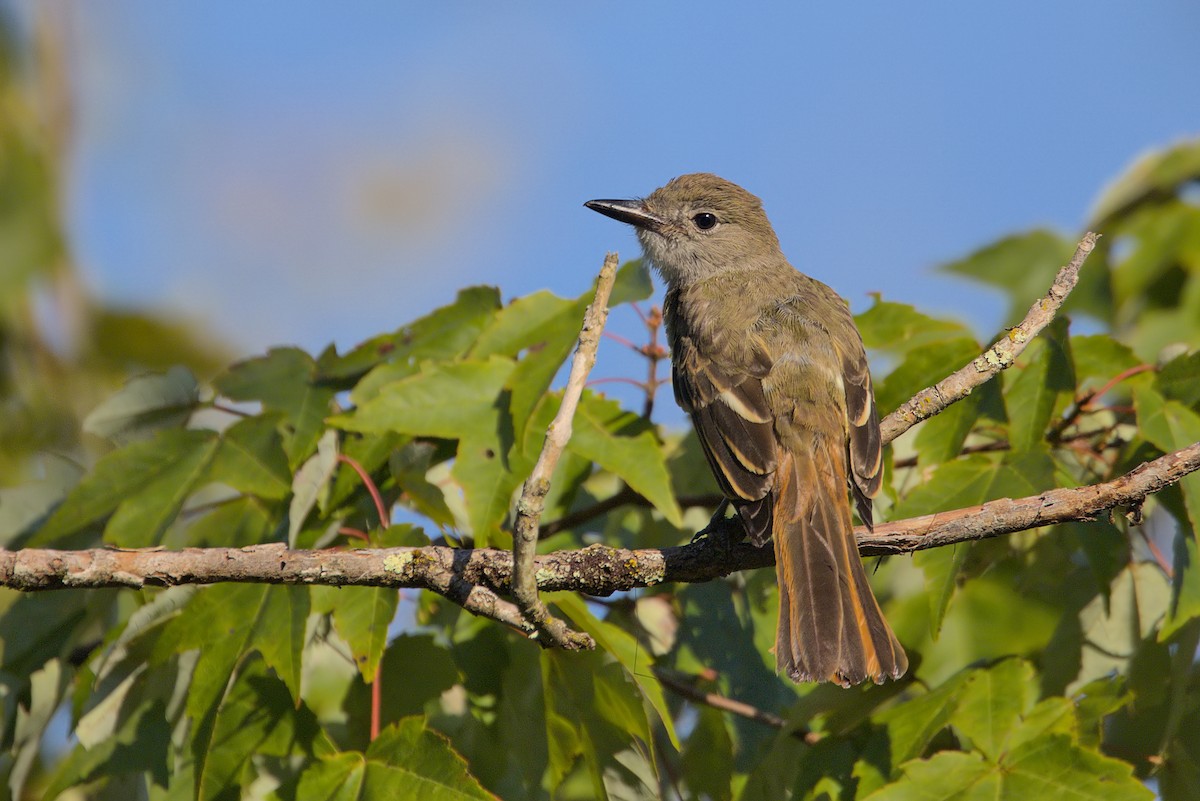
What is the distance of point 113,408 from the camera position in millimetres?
4430

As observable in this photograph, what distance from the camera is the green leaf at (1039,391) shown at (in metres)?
3.95

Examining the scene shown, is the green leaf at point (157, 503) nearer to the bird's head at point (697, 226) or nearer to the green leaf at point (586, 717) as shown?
the green leaf at point (586, 717)

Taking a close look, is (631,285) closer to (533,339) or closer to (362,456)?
(533,339)

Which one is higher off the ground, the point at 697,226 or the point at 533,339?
the point at 697,226

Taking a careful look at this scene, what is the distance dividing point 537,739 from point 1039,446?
1960 millimetres

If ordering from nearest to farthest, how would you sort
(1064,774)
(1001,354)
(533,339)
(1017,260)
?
(1064,774)
(1001,354)
(533,339)
(1017,260)

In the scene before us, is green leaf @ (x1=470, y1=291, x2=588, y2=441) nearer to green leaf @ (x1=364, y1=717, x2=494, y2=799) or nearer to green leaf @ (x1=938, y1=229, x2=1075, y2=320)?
green leaf @ (x1=364, y1=717, x2=494, y2=799)

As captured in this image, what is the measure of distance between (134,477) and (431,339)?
1.15 m

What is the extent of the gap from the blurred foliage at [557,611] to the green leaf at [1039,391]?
0.03ft

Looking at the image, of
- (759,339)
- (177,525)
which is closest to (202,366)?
(177,525)

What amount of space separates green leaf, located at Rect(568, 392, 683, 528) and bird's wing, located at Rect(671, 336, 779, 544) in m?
0.24

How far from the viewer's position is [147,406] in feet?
14.7

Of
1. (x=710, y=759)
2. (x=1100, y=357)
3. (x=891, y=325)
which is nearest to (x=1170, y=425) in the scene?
(x=1100, y=357)

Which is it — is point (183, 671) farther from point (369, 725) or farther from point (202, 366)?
point (202, 366)
